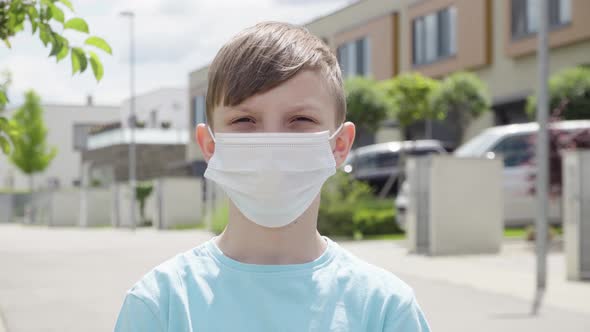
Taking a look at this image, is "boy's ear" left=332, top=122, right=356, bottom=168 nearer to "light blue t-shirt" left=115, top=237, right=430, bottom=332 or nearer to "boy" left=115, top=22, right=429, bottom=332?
"boy" left=115, top=22, right=429, bottom=332

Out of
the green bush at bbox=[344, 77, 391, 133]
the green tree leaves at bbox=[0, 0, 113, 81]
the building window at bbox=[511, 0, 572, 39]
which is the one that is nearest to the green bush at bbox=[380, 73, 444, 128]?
the green bush at bbox=[344, 77, 391, 133]

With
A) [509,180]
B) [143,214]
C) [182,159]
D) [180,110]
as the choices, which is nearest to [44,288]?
[509,180]

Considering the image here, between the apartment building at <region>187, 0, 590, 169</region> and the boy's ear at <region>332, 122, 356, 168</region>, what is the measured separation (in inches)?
965

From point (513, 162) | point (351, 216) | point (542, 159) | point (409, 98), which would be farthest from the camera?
point (409, 98)

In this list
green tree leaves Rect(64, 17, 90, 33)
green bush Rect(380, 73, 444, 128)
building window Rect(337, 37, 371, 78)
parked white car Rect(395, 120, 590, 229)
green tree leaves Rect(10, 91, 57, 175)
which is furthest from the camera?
green tree leaves Rect(10, 91, 57, 175)

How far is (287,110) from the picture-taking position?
6.14 feet

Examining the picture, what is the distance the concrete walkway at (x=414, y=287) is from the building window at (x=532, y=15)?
11.9m

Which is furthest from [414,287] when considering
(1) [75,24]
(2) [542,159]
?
(1) [75,24]

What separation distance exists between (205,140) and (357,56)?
3624cm

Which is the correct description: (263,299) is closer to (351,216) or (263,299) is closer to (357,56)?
(351,216)

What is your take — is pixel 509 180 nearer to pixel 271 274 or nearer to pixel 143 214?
pixel 271 274

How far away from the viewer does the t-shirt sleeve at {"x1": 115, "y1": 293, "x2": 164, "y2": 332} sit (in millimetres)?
1787

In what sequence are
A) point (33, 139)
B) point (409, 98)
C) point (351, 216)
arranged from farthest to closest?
point (33, 139)
point (409, 98)
point (351, 216)

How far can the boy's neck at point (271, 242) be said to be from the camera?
190 centimetres
